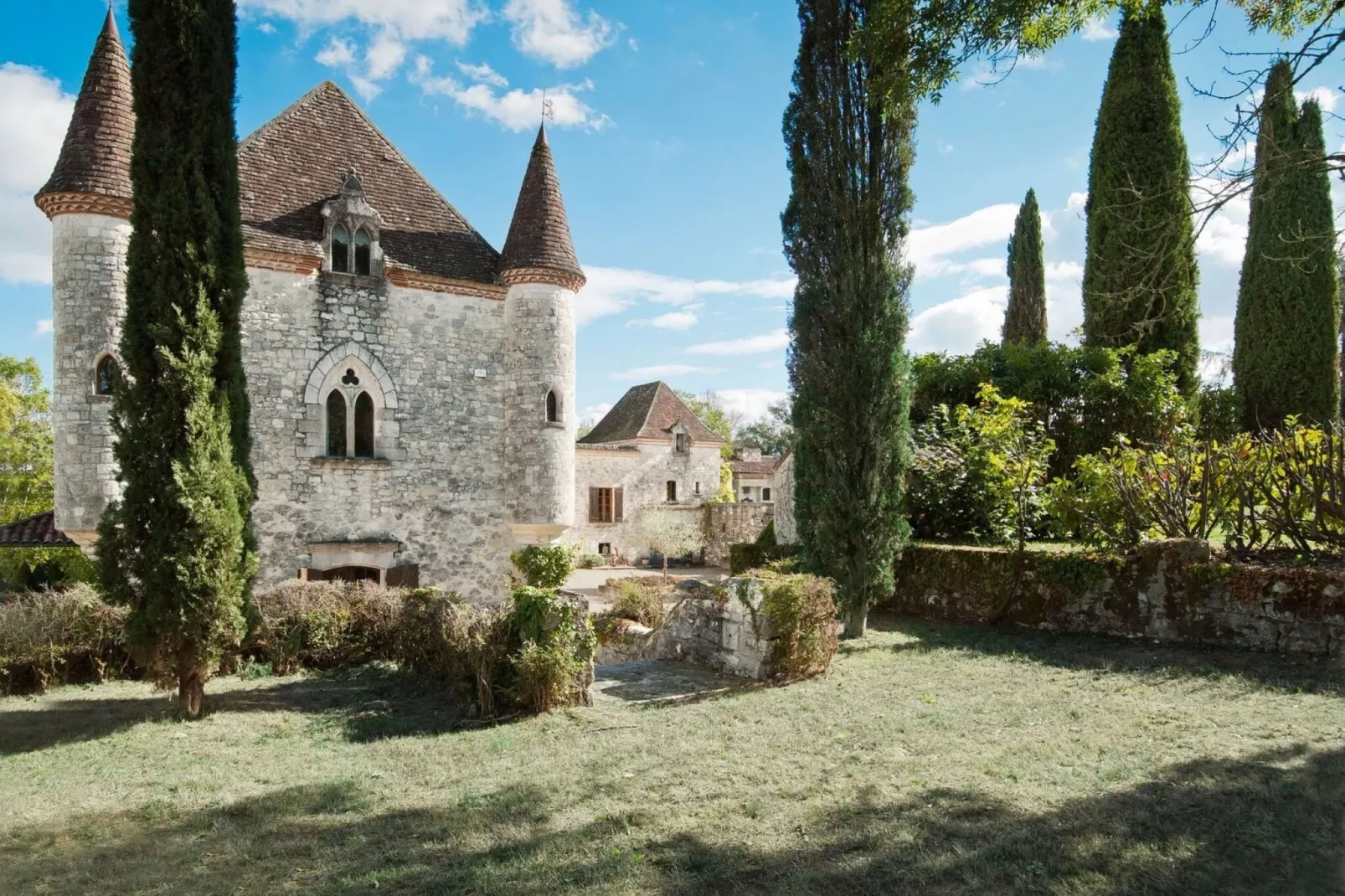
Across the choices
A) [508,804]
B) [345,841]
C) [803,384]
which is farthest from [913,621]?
[345,841]

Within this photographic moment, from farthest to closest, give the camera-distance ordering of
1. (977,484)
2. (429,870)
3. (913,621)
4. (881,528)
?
(977,484) → (913,621) → (881,528) → (429,870)

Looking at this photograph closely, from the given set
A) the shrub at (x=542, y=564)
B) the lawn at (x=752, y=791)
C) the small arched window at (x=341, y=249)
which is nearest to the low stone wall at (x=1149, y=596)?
the lawn at (x=752, y=791)

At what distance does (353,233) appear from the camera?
1420cm

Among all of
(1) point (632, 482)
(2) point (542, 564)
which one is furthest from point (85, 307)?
(1) point (632, 482)

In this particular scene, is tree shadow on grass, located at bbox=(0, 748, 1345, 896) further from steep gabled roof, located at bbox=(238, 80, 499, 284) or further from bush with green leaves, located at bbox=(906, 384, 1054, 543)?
steep gabled roof, located at bbox=(238, 80, 499, 284)

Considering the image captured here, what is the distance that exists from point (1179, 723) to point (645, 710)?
447cm

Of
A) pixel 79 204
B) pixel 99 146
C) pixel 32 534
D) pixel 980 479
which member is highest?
pixel 99 146

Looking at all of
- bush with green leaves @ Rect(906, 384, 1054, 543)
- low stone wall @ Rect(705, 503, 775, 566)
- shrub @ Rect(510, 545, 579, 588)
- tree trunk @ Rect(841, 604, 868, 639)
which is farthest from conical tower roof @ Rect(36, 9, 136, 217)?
low stone wall @ Rect(705, 503, 775, 566)

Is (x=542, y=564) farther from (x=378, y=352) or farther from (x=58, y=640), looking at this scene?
(x=58, y=640)

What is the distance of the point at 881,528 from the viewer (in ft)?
33.7

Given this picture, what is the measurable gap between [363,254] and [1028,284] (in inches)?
888

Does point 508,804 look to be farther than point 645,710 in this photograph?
No

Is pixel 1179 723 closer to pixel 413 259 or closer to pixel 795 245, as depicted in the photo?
pixel 795 245

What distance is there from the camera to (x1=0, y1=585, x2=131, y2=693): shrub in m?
9.20
